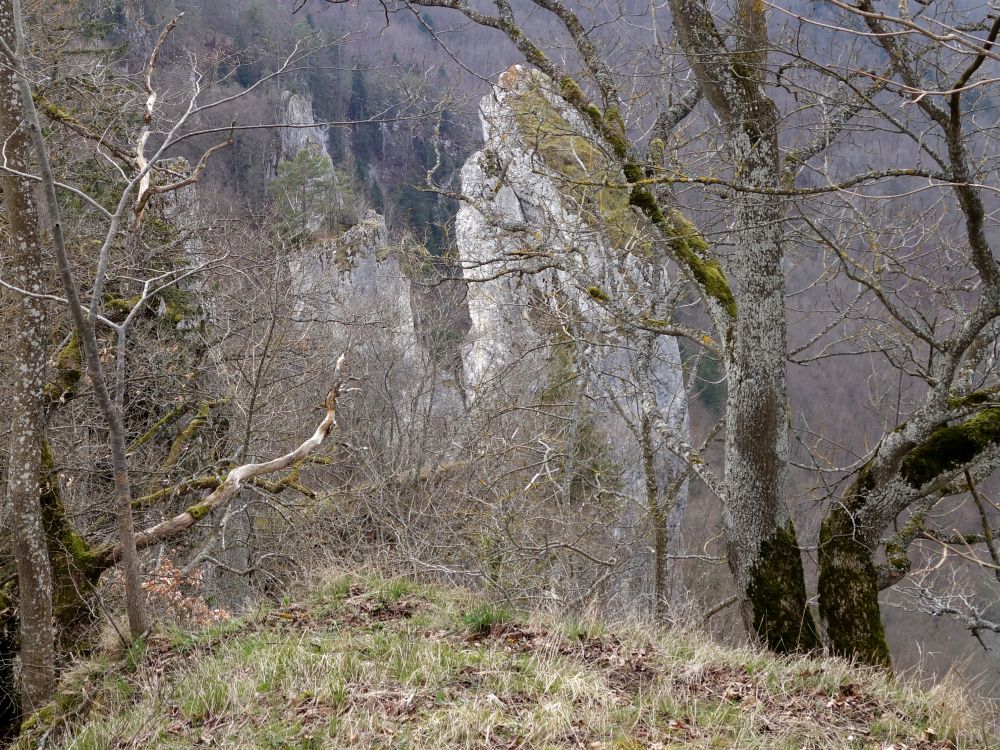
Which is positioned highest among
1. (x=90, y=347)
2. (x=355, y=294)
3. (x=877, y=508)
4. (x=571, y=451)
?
(x=355, y=294)

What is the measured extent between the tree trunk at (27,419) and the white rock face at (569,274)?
352cm

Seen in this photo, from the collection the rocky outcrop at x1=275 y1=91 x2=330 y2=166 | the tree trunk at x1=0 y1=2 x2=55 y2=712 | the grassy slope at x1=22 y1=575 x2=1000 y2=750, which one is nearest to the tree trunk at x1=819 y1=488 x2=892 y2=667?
the grassy slope at x1=22 y1=575 x2=1000 y2=750

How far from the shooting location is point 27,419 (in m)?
5.12

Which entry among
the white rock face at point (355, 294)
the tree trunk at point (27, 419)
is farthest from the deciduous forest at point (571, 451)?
the white rock face at point (355, 294)

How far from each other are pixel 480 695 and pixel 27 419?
387cm

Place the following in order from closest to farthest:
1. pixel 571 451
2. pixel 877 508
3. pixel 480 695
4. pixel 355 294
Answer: pixel 480 695 → pixel 877 508 → pixel 571 451 → pixel 355 294

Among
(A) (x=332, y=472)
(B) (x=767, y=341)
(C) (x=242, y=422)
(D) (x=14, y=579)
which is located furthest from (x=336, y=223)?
(B) (x=767, y=341)

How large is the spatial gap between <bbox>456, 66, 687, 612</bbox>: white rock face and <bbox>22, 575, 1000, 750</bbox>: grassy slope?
3133 mm

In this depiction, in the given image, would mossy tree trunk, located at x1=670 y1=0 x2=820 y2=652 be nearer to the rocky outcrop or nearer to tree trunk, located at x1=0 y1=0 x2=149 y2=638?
tree trunk, located at x1=0 y1=0 x2=149 y2=638

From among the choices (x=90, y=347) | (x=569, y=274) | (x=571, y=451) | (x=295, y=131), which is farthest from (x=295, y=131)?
(x=90, y=347)

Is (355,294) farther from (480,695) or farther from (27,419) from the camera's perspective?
(480,695)

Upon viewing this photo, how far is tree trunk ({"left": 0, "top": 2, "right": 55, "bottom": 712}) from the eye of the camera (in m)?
4.96

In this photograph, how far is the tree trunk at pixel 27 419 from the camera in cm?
496

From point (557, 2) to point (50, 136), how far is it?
6115 mm
